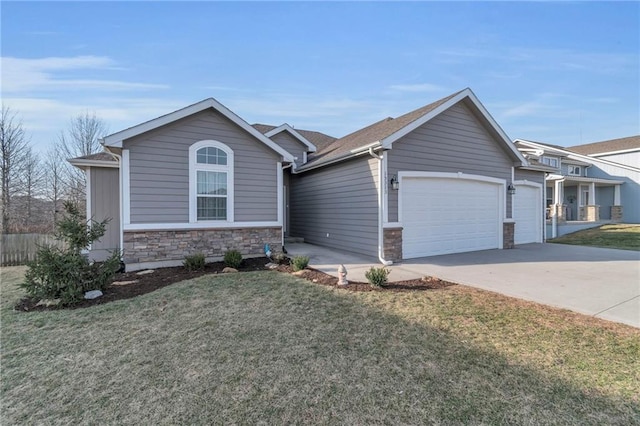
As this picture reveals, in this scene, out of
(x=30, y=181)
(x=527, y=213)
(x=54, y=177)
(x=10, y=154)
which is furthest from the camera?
(x=54, y=177)

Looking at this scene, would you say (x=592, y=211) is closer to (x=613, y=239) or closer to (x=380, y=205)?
(x=613, y=239)

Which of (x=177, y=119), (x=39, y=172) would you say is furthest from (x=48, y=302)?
(x=39, y=172)

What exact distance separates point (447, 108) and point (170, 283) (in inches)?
367

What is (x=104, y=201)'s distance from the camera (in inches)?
401

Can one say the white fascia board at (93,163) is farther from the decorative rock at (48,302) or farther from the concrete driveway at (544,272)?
the concrete driveway at (544,272)

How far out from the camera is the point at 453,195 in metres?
10.4

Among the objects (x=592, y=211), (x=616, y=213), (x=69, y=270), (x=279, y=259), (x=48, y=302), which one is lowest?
(x=48, y=302)

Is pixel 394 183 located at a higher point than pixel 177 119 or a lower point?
lower

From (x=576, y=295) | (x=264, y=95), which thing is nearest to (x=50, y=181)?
(x=264, y=95)

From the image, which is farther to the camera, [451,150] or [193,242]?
[451,150]

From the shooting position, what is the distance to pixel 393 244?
350 inches

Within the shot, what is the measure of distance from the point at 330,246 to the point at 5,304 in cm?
847

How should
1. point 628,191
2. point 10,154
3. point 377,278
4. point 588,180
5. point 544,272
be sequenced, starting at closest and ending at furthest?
point 377,278 < point 544,272 < point 10,154 < point 588,180 < point 628,191

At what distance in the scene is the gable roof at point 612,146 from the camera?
25.3 meters
